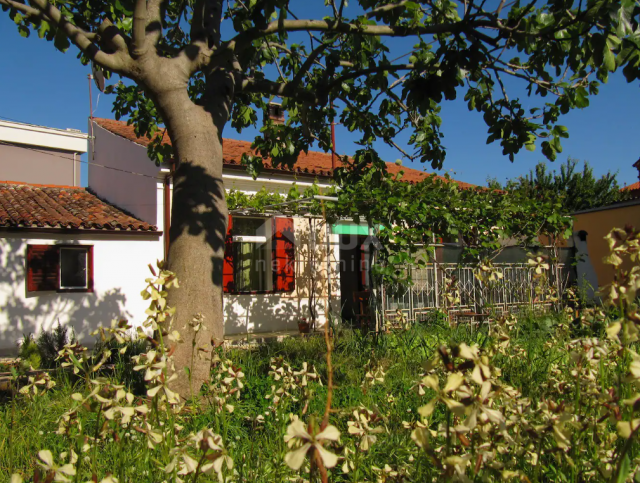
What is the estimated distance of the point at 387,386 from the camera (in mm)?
4172

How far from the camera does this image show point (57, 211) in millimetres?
10242

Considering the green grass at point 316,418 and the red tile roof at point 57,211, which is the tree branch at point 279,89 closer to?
the green grass at point 316,418

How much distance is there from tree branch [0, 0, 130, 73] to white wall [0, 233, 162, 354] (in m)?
5.44

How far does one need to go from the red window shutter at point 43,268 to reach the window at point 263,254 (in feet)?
11.1

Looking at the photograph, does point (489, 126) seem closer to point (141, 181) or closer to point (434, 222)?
point (434, 222)

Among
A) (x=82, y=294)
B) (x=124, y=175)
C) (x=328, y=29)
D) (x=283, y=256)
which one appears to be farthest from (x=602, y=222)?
(x=82, y=294)

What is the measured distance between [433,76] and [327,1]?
3.47m

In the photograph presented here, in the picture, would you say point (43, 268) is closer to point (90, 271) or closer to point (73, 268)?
point (73, 268)

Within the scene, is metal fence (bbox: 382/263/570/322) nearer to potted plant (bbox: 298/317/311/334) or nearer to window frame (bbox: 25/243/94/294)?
potted plant (bbox: 298/317/311/334)

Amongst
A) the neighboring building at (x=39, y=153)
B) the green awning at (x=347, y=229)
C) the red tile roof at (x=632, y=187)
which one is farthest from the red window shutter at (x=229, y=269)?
the red tile roof at (x=632, y=187)

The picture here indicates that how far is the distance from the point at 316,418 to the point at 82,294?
9511 mm

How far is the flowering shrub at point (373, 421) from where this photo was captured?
101cm

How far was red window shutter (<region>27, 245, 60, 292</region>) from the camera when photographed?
9.10 metres

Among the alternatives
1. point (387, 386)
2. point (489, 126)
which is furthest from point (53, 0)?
point (387, 386)
